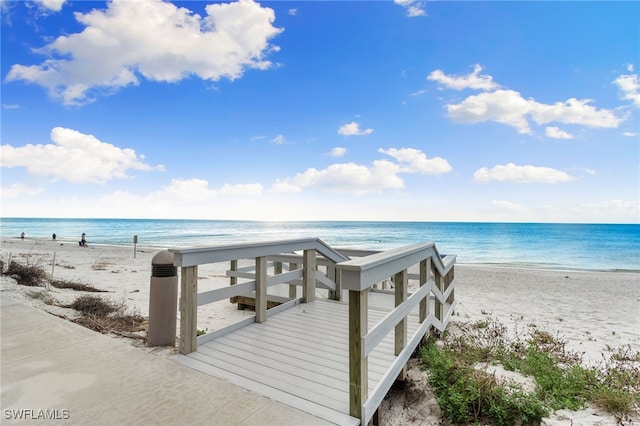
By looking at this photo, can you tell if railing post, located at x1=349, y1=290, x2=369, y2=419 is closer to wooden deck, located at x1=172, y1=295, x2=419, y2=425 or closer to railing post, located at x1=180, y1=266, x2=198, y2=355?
wooden deck, located at x1=172, y1=295, x2=419, y2=425

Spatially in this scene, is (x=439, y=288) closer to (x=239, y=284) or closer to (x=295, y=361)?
(x=295, y=361)

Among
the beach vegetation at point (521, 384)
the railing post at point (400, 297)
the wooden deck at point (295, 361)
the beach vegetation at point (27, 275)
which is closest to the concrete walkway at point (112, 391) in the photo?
the wooden deck at point (295, 361)

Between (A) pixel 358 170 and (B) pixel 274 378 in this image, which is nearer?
(B) pixel 274 378

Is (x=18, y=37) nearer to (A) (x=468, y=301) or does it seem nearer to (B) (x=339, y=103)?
(B) (x=339, y=103)

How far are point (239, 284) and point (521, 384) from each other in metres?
3.04

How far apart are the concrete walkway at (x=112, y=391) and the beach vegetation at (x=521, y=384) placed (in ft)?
4.94

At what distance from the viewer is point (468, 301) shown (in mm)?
7551

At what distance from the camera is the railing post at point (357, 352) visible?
1918 mm

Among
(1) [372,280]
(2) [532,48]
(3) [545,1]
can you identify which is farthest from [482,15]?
(1) [372,280]

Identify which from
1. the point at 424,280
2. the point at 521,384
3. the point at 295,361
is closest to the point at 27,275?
the point at 295,361

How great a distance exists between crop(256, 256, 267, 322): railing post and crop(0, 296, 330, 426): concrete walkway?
4.30 ft

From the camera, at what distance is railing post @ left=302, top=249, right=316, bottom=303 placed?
4.77m

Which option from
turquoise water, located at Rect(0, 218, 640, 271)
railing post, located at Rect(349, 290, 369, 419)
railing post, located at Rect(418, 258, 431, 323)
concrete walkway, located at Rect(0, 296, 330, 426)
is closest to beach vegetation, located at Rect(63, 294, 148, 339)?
concrete walkway, located at Rect(0, 296, 330, 426)

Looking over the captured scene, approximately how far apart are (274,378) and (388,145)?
23.0m
